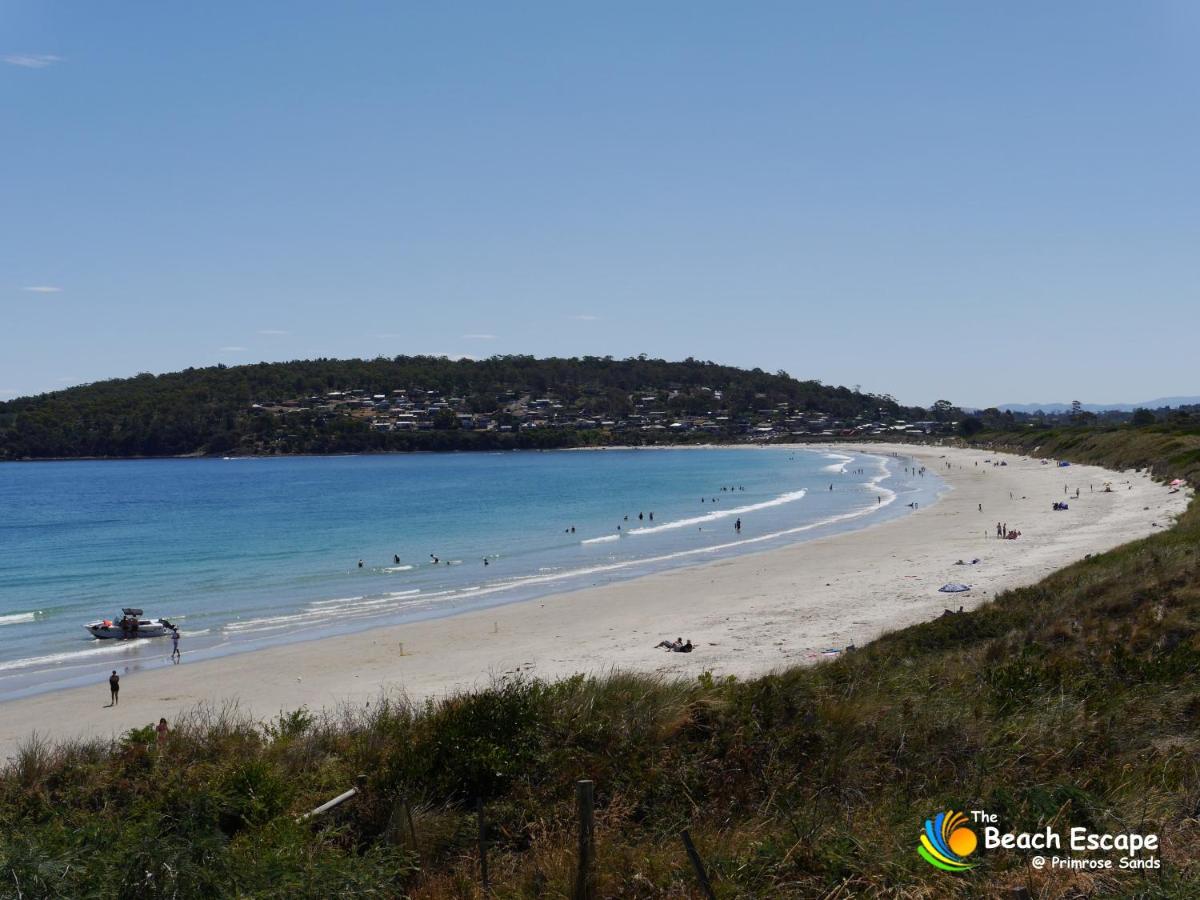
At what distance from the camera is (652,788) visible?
Result: 7160 millimetres

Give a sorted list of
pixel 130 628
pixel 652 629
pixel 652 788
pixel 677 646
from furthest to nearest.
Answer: pixel 130 628
pixel 652 629
pixel 677 646
pixel 652 788

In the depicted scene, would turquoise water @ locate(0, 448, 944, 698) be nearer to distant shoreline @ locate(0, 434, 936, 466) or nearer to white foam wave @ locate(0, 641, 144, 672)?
white foam wave @ locate(0, 641, 144, 672)

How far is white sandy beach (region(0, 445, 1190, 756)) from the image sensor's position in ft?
66.7

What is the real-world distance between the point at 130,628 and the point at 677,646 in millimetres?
16197

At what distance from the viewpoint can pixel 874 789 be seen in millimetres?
7027

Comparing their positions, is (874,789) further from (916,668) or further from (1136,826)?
(916,668)

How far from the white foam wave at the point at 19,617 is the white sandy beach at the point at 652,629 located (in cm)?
1080

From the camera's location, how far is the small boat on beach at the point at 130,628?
27656mm

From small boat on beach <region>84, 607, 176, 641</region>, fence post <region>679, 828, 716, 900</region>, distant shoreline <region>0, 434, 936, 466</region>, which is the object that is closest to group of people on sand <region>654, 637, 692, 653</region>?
small boat on beach <region>84, 607, 176, 641</region>

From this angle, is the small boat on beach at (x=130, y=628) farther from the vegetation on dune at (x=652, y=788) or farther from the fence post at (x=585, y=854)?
the fence post at (x=585, y=854)

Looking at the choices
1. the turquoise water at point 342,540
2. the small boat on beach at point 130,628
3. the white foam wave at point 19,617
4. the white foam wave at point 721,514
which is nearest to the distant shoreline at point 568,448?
the turquoise water at point 342,540

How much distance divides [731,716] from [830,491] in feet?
239

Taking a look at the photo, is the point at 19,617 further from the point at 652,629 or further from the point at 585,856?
the point at 585,856

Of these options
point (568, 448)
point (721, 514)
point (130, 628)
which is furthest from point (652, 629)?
point (568, 448)
